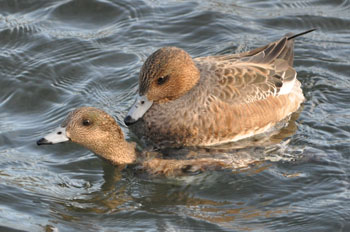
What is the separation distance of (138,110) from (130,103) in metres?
1.11

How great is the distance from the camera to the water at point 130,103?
6.83m

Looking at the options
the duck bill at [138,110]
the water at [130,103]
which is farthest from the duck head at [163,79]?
the water at [130,103]

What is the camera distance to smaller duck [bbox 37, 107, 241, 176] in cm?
736

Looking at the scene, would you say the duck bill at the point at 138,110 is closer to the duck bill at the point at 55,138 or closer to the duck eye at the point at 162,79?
the duck eye at the point at 162,79

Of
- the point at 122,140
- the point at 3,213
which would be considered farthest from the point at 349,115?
the point at 3,213

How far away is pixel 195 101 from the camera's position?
8.26 m

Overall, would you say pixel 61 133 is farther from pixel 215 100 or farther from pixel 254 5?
pixel 254 5

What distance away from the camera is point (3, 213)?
675cm

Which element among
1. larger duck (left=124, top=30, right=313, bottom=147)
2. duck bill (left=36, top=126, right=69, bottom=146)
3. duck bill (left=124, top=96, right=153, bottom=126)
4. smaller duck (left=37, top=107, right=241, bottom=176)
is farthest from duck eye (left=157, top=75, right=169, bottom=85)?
duck bill (left=36, top=126, right=69, bottom=146)

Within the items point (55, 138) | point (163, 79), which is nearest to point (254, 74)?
point (163, 79)

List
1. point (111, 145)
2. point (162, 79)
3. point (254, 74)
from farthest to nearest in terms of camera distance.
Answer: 1. point (254, 74)
2. point (162, 79)
3. point (111, 145)

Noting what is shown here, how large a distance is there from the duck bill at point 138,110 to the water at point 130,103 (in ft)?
1.91

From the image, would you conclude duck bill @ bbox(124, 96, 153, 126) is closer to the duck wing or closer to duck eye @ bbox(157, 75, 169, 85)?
duck eye @ bbox(157, 75, 169, 85)

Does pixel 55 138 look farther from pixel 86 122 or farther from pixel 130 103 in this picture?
pixel 130 103
